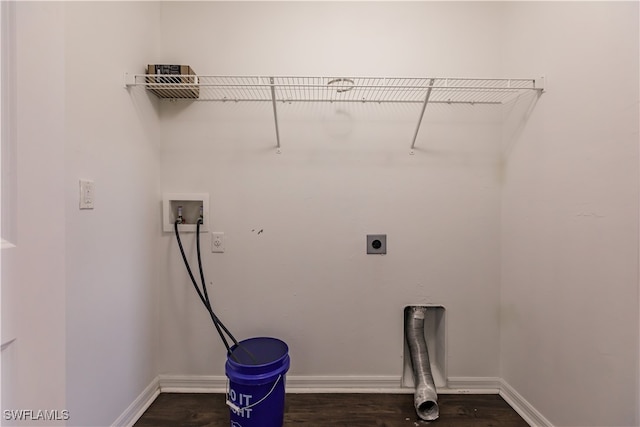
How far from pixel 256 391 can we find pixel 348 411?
591 mm

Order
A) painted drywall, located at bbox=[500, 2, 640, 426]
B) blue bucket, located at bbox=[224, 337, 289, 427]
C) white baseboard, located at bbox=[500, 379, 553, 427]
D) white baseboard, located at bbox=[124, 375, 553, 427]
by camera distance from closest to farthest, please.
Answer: painted drywall, located at bbox=[500, 2, 640, 426] → blue bucket, located at bbox=[224, 337, 289, 427] → white baseboard, located at bbox=[500, 379, 553, 427] → white baseboard, located at bbox=[124, 375, 553, 427]

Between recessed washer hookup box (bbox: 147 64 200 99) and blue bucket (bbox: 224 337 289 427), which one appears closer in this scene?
blue bucket (bbox: 224 337 289 427)

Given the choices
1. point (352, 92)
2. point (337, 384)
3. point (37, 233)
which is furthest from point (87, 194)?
point (337, 384)

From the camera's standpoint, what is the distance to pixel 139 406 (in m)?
A: 1.46

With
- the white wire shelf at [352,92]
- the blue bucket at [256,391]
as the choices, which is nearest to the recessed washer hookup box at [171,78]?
the white wire shelf at [352,92]

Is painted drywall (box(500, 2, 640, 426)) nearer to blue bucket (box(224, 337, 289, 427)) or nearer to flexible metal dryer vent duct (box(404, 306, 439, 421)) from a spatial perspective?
flexible metal dryer vent duct (box(404, 306, 439, 421))

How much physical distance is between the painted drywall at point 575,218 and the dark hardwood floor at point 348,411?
0.23 meters

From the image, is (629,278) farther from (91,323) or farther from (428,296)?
(91,323)

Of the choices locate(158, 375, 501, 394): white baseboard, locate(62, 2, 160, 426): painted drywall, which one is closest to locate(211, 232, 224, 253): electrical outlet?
locate(62, 2, 160, 426): painted drywall

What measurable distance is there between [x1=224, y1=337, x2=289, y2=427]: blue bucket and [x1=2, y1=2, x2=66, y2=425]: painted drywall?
→ 0.66 metres

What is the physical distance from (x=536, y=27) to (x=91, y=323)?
258cm

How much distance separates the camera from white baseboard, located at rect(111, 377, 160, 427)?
52.7 inches

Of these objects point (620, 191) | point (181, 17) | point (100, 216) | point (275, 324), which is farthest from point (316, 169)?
point (620, 191)

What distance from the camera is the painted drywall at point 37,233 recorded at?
0.61 meters
